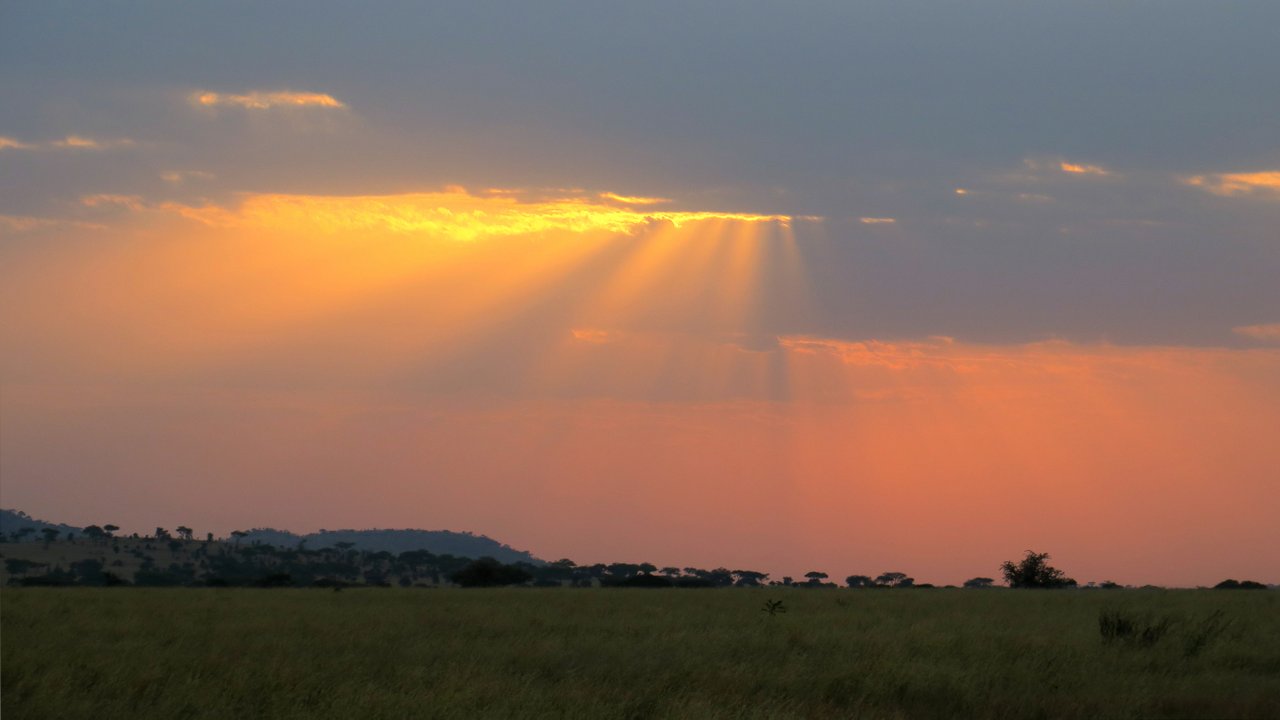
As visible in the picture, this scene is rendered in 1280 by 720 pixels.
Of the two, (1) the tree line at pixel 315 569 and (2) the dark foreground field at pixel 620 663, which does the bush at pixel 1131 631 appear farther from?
(1) the tree line at pixel 315 569

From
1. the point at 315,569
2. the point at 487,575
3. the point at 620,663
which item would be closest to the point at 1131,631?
the point at 620,663

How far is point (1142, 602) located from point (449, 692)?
26947mm

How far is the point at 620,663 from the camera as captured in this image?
2050 cm

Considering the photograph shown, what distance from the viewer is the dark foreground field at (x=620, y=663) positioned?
16297 millimetres

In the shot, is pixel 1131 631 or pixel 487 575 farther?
pixel 487 575

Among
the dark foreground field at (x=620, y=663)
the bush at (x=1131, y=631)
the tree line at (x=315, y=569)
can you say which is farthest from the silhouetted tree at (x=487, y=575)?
the bush at (x=1131, y=631)

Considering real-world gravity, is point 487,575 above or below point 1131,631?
above

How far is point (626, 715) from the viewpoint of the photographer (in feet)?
51.9

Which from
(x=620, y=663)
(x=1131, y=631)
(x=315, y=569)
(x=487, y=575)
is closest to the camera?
(x=620, y=663)

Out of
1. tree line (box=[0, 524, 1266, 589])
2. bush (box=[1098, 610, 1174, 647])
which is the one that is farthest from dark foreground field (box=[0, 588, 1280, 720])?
tree line (box=[0, 524, 1266, 589])

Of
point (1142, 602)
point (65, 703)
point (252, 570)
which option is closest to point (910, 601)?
point (1142, 602)

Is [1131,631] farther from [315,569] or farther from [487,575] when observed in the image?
[315,569]

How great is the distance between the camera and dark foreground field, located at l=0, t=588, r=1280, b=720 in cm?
1630

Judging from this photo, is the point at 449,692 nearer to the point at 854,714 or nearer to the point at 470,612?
the point at 854,714
